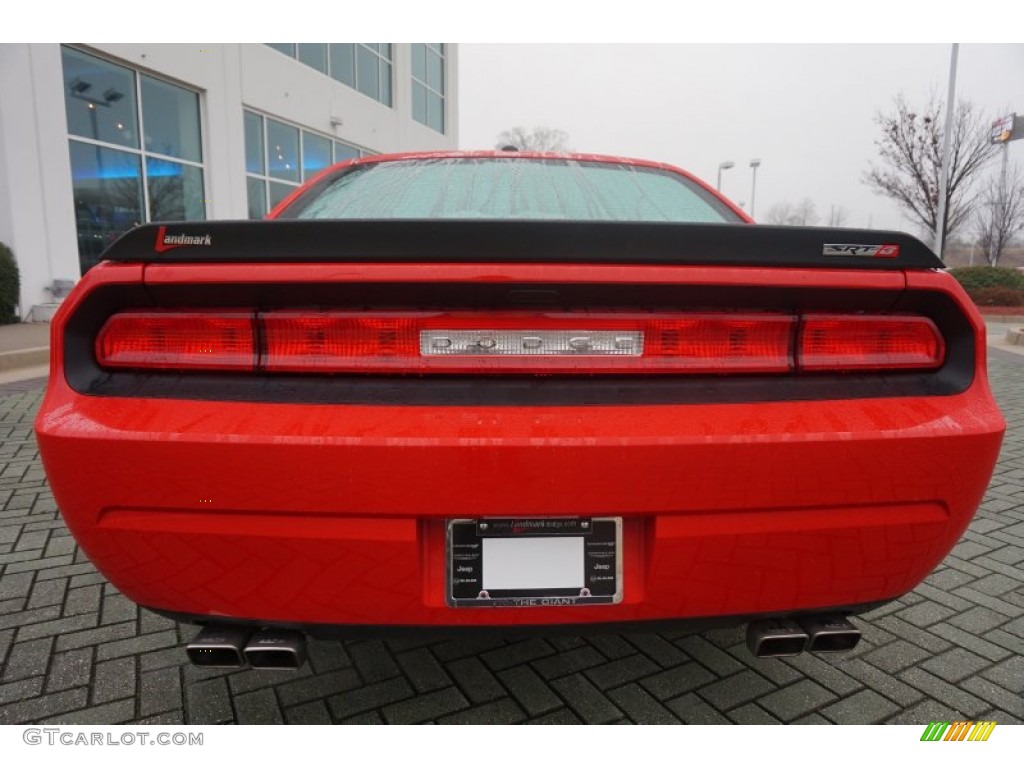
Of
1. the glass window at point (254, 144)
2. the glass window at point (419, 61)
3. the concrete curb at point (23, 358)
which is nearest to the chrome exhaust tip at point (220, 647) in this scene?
the concrete curb at point (23, 358)

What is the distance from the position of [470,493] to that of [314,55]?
1776 centimetres

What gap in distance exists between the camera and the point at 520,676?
193 cm

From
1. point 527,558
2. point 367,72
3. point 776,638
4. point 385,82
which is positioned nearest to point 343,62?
point 367,72

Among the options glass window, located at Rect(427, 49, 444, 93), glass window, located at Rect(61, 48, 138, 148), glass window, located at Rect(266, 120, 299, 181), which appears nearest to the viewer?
glass window, located at Rect(61, 48, 138, 148)

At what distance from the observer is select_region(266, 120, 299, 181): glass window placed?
597 inches

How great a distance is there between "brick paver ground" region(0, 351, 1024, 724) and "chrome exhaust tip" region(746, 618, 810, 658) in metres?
0.37

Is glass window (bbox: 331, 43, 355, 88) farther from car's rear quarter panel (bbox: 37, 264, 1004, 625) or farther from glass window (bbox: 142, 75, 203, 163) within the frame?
car's rear quarter panel (bbox: 37, 264, 1004, 625)

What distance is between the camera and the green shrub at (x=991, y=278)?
1936 centimetres

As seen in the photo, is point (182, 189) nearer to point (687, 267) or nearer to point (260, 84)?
point (260, 84)

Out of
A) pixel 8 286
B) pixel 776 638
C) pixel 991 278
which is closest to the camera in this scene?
pixel 776 638

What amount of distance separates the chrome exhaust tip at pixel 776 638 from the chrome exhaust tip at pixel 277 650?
1.00 meters

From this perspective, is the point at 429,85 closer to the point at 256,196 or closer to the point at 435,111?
the point at 435,111

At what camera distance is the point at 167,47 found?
1172cm

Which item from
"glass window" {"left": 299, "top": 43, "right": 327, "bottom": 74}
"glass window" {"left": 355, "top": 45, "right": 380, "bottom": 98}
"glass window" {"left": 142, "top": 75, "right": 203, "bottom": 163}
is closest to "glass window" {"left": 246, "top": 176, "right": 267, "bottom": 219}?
"glass window" {"left": 142, "top": 75, "right": 203, "bottom": 163}
